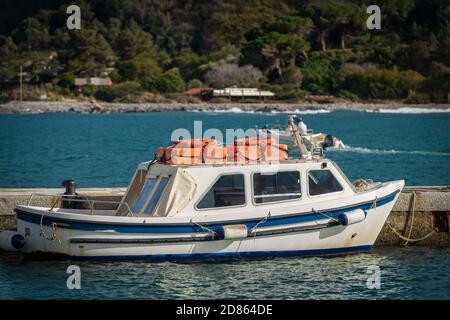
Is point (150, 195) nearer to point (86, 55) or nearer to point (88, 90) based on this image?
point (88, 90)

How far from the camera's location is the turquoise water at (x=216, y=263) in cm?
1972

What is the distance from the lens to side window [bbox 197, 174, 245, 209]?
21.4m

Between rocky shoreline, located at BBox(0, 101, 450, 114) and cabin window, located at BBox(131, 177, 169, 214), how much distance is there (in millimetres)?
105199

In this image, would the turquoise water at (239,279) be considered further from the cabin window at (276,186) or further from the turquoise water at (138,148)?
the turquoise water at (138,148)

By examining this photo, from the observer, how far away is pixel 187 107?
456 feet

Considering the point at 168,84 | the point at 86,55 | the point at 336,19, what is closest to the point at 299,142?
the point at 168,84

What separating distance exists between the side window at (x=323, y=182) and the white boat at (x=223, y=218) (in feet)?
0.06

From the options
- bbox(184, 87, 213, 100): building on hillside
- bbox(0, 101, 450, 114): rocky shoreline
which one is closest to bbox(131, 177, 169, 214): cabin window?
bbox(0, 101, 450, 114): rocky shoreline

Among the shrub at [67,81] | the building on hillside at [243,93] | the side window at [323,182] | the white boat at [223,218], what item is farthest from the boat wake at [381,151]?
the shrub at [67,81]

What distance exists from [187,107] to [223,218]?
388 ft

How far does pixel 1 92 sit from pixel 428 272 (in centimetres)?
14968

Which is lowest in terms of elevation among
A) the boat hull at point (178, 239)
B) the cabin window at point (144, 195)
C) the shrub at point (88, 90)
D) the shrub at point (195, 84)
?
the boat hull at point (178, 239)

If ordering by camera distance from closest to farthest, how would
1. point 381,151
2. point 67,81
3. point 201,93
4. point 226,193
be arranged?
1. point 226,193
2. point 381,151
3. point 201,93
4. point 67,81
